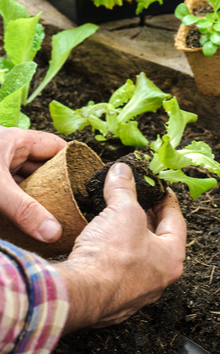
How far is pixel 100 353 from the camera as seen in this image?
940 mm

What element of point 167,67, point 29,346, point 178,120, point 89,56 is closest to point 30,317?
point 29,346

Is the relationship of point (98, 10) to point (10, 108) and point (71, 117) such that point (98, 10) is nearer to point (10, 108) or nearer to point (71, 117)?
point (71, 117)

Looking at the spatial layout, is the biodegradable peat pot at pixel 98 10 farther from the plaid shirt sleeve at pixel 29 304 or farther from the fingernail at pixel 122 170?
the plaid shirt sleeve at pixel 29 304

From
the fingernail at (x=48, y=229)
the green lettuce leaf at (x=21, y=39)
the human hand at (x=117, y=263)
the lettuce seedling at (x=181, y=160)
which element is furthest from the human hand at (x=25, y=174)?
the green lettuce leaf at (x=21, y=39)

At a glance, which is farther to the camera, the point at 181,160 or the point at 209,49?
the point at 209,49

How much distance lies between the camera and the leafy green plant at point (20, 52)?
126 centimetres

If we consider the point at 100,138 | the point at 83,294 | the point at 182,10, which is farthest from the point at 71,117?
the point at 83,294

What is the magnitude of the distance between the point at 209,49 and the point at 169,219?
72 centimetres

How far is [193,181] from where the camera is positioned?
1.08 metres

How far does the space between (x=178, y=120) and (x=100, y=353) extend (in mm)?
743

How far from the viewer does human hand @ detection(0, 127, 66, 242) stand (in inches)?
34.9

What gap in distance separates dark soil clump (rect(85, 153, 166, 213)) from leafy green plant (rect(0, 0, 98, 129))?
1.43 ft

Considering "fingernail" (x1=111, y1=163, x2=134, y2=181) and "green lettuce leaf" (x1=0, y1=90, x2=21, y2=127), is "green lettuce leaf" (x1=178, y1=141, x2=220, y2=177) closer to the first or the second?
"fingernail" (x1=111, y1=163, x2=134, y2=181)

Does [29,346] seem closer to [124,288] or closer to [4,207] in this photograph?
[124,288]
